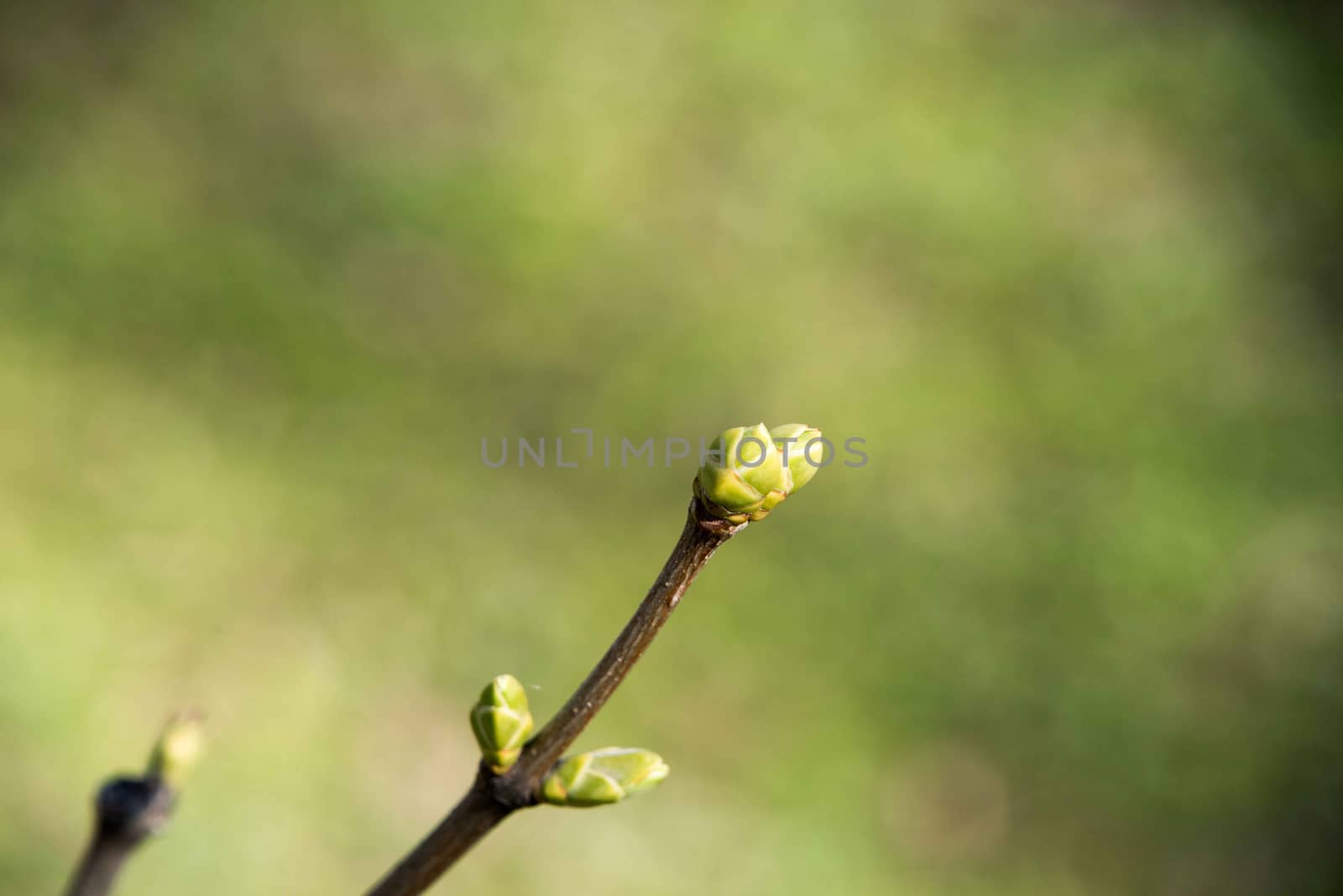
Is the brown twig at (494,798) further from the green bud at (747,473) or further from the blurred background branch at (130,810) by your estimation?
the blurred background branch at (130,810)

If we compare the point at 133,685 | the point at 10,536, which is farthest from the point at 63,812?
the point at 10,536

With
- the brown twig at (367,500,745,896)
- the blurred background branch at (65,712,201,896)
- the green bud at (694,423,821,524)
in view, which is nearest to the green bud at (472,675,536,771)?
the brown twig at (367,500,745,896)

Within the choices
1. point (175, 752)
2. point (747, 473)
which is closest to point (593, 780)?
point (747, 473)

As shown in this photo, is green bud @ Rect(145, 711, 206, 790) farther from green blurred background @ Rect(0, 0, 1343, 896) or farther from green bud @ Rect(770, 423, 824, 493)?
green blurred background @ Rect(0, 0, 1343, 896)

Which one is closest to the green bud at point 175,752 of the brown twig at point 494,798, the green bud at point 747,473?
the brown twig at point 494,798

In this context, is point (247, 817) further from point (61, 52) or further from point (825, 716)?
point (61, 52)

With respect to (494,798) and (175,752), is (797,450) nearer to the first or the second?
(494,798)

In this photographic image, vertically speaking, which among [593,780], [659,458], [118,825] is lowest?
[593,780]
